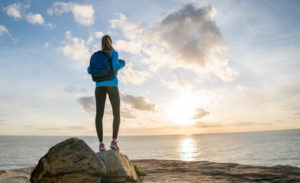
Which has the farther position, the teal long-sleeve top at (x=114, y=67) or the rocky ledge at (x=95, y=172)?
the teal long-sleeve top at (x=114, y=67)

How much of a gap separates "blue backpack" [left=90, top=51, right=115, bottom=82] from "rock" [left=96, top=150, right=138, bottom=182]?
1.89m

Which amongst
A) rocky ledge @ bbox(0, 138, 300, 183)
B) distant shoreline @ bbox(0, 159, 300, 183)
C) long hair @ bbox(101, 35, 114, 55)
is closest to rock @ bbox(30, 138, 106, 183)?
rocky ledge @ bbox(0, 138, 300, 183)

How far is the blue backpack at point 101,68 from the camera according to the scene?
202 inches

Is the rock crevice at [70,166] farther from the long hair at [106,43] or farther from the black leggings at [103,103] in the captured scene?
the long hair at [106,43]

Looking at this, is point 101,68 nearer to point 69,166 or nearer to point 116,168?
point 69,166

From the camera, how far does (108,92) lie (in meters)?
5.27

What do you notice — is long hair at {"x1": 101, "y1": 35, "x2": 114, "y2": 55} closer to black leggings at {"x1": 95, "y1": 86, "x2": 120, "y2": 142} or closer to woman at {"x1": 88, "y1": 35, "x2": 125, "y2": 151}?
woman at {"x1": 88, "y1": 35, "x2": 125, "y2": 151}

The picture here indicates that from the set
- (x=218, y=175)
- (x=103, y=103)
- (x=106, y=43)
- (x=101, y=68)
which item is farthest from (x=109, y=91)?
(x=218, y=175)

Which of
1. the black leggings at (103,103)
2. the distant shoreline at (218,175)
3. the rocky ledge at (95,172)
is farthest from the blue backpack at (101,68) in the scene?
the distant shoreline at (218,175)

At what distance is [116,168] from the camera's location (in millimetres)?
5039

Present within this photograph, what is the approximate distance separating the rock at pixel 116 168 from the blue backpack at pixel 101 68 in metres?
1.89

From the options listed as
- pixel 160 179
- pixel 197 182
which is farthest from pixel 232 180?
pixel 160 179

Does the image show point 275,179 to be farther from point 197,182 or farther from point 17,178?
point 17,178

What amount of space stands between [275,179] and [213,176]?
5.22 feet
